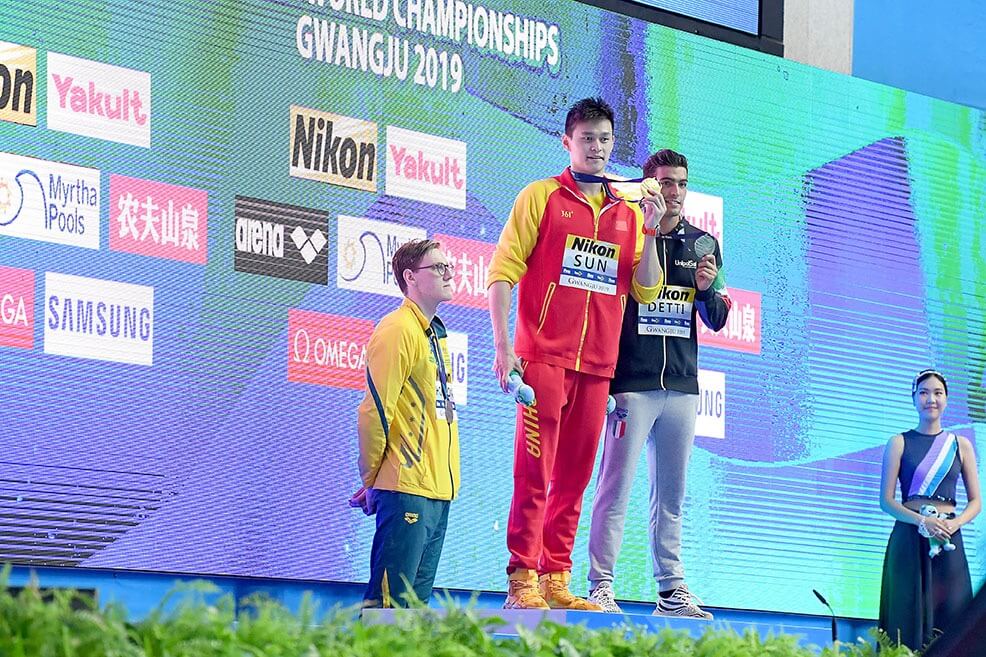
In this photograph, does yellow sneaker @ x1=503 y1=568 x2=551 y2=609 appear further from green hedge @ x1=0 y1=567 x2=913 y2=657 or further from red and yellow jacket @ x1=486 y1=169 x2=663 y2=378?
green hedge @ x1=0 y1=567 x2=913 y2=657

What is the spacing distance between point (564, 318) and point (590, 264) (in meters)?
0.20

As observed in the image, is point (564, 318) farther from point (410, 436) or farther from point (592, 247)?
point (410, 436)

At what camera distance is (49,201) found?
4.91 meters

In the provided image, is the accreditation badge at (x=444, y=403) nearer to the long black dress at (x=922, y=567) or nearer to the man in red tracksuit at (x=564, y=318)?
the man in red tracksuit at (x=564, y=318)

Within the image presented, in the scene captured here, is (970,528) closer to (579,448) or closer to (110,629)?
(579,448)

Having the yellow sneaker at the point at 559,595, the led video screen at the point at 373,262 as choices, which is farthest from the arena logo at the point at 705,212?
the yellow sneaker at the point at 559,595

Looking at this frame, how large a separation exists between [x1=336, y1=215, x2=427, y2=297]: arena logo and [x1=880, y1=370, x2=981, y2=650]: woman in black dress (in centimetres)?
261

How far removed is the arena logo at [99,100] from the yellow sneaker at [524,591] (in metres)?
2.00

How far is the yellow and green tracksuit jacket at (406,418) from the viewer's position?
4.39m

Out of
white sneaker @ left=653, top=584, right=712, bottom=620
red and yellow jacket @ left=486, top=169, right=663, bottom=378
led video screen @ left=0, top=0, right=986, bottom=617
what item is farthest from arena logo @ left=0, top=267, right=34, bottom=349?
white sneaker @ left=653, top=584, right=712, bottom=620

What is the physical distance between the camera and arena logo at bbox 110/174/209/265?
16.6 feet

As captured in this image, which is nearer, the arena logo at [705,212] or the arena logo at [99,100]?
the arena logo at [99,100]

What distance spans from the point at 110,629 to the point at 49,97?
3.76 meters

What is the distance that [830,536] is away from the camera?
709 centimetres
